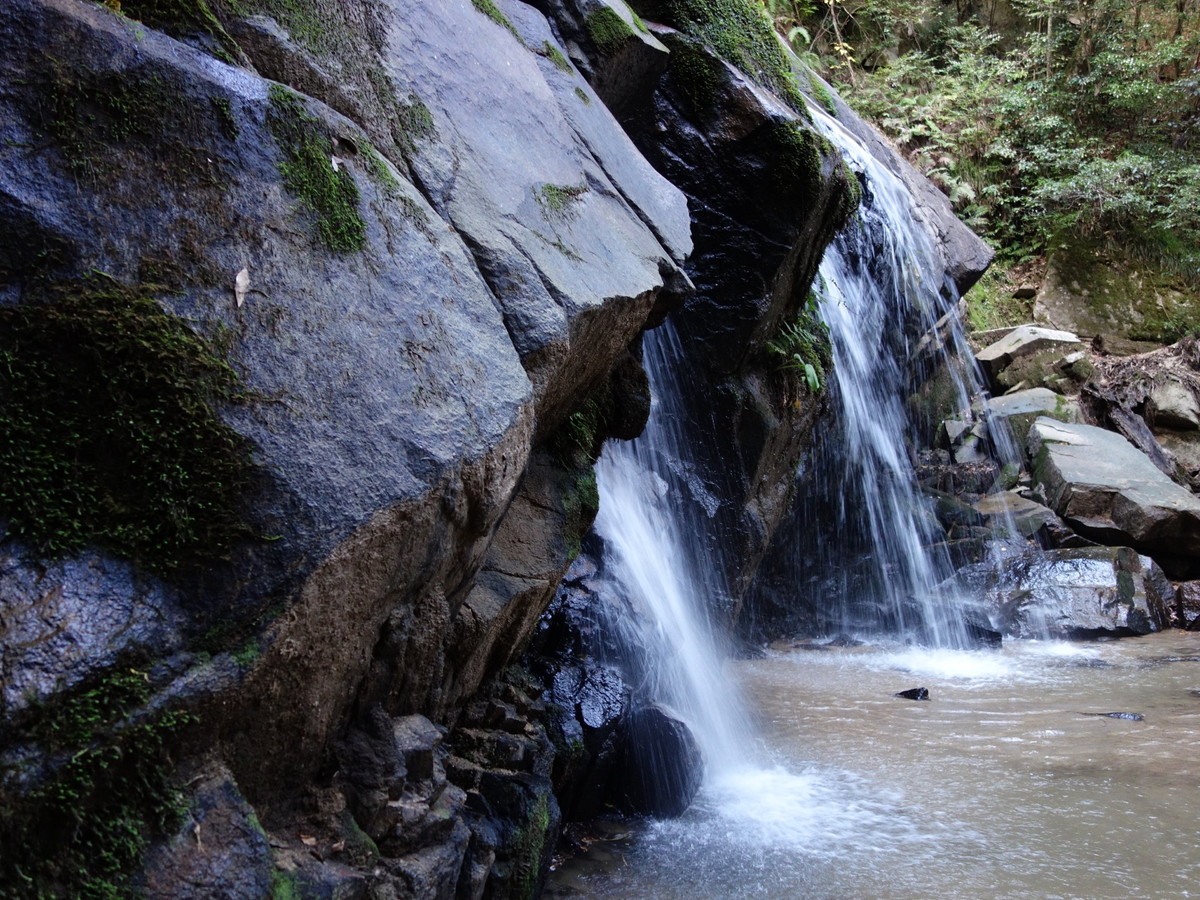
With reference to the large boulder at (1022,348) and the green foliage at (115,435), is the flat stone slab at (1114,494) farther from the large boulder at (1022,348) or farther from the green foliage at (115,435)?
the green foliage at (115,435)

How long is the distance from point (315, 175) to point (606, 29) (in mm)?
3137

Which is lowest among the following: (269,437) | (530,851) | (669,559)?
(530,851)

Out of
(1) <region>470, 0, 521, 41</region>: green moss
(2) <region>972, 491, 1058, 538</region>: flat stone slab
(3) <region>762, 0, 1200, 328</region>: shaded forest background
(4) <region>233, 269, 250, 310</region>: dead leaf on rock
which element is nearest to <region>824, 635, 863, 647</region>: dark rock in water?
(2) <region>972, 491, 1058, 538</region>: flat stone slab

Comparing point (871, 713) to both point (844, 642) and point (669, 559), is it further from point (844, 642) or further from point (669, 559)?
point (844, 642)

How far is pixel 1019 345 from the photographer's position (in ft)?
43.8

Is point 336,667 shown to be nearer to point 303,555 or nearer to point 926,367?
point 303,555

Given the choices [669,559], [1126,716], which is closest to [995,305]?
[1126,716]

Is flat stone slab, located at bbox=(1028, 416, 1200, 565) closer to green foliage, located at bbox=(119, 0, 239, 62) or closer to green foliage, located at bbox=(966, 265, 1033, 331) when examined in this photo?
green foliage, located at bbox=(966, 265, 1033, 331)

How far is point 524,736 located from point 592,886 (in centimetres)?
63

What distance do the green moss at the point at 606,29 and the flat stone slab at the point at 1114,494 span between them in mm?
7875

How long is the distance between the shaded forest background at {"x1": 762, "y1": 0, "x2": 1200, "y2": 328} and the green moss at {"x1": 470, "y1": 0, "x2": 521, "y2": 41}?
1216 cm

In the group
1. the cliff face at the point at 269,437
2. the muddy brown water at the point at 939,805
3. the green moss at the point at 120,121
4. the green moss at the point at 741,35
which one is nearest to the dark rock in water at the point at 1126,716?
the muddy brown water at the point at 939,805

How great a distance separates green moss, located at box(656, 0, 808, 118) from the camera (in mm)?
5465

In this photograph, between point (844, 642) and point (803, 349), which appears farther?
point (844, 642)
